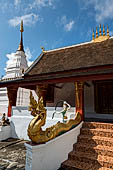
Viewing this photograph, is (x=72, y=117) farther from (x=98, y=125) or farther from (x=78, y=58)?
(x=78, y=58)

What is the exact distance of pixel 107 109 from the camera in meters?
7.09

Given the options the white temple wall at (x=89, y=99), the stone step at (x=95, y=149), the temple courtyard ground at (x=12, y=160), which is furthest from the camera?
the white temple wall at (x=89, y=99)

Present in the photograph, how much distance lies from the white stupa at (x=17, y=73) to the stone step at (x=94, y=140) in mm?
8276

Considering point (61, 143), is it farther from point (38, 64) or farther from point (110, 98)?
point (38, 64)

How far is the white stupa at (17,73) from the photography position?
36.0 feet

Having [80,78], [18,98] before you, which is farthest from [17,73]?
[80,78]

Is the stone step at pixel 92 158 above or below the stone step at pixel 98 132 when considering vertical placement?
below

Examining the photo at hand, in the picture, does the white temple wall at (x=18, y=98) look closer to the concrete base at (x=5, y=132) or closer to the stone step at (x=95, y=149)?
the concrete base at (x=5, y=132)

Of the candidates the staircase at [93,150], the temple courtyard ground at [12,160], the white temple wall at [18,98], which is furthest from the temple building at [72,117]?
the white temple wall at [18,98]

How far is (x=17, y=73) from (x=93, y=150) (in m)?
10.4

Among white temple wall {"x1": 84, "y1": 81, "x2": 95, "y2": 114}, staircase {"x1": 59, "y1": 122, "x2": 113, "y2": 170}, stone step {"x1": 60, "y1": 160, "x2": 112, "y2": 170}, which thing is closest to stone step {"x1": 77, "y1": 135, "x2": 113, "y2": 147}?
staircase {"x1": 59, "y1": 122, "x2": 113, "y2": 170}

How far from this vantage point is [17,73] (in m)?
12.1

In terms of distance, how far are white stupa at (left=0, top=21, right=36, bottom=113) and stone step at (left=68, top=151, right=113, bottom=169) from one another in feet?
27.7

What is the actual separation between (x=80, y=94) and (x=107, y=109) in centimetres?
270
